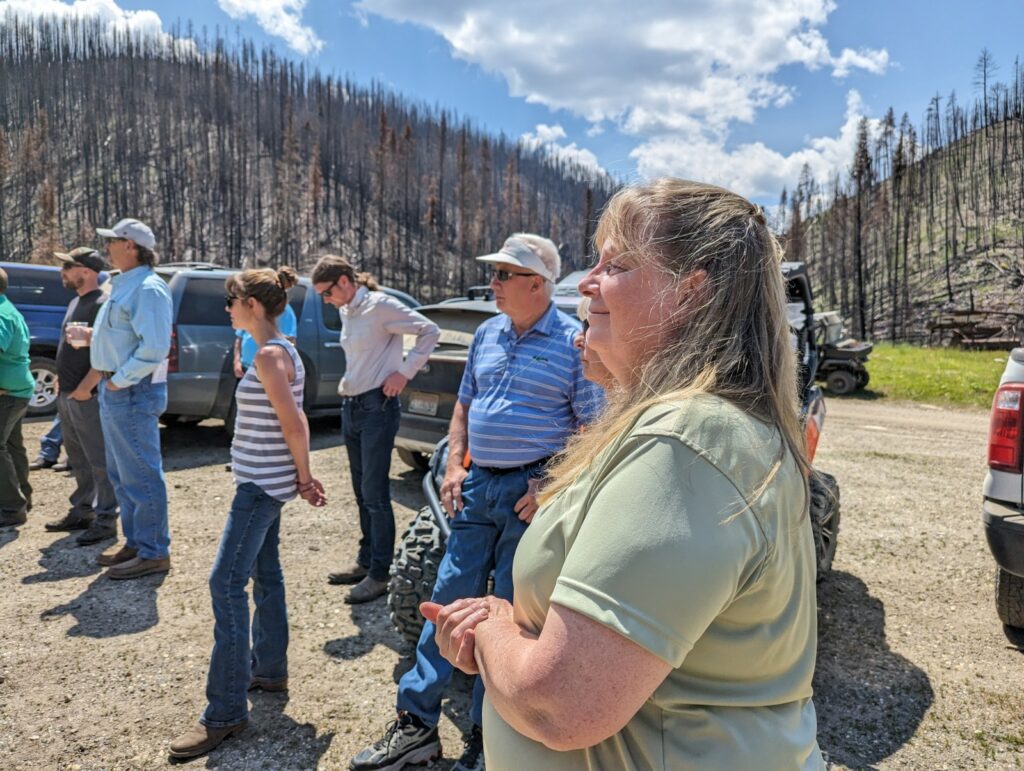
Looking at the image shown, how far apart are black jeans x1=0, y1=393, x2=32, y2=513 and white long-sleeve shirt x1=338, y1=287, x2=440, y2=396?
285cm

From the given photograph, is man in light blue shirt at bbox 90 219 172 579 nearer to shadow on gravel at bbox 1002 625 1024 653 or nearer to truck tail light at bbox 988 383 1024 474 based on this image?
truck tail light at bbox 988 383 1024 474

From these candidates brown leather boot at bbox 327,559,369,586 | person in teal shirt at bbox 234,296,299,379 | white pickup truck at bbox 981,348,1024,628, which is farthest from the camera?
person in teal shirt at bbox 234,296,299,379

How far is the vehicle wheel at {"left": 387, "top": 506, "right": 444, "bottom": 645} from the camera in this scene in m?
3.28

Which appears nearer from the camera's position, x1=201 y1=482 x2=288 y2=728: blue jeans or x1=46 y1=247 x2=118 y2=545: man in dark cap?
x1=201 y1=482 x2=288 y2=728: blue jeans

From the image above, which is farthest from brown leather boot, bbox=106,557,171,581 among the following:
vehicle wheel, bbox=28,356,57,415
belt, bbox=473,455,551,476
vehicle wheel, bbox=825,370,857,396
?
vehicle wheel, bbox=825,370,857,396

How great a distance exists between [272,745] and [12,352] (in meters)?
4.01

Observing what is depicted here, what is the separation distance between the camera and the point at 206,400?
295 inches

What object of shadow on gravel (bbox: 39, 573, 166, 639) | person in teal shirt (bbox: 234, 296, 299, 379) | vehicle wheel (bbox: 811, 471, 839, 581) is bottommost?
shadow on gravel (bbox: 39, 573, 166, 639)

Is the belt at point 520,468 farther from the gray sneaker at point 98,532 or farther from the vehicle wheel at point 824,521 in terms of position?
the gray sneaker at point 98,532

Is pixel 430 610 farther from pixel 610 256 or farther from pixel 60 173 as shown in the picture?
pixel 60 173

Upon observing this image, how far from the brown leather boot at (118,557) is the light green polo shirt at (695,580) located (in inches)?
167

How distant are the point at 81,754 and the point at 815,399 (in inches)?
172

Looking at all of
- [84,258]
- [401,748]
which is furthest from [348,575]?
[84,258]

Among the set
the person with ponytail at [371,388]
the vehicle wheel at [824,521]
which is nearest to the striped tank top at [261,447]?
the person with ponytail at [371,388]
